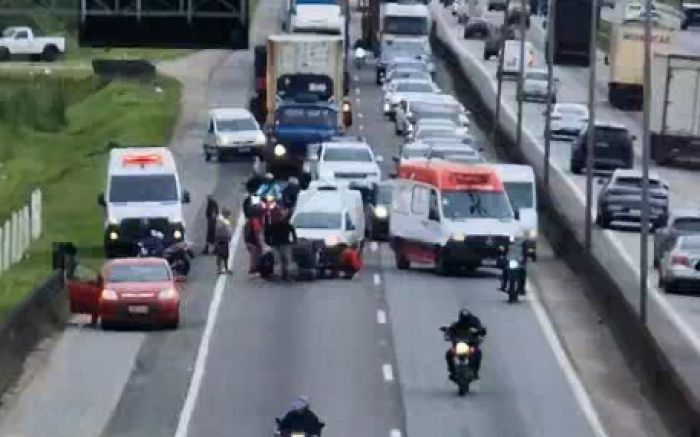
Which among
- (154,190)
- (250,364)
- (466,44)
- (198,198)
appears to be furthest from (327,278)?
(466,44)

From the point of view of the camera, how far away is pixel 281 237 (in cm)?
5181

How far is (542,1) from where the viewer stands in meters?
154

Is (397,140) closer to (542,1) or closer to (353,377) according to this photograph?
(353,377)

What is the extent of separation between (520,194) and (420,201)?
211 inches

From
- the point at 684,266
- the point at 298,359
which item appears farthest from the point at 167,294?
the point at 684,266

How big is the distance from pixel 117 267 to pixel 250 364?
531 centimetres

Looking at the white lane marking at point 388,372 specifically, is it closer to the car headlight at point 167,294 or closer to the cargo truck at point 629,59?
the car headlight at point 167,294

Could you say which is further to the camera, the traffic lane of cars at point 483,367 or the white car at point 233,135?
the white car at point 233,135

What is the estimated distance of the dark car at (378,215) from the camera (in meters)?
59.4

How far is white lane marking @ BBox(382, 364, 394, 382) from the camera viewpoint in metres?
39.5

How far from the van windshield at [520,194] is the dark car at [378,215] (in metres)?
2.69

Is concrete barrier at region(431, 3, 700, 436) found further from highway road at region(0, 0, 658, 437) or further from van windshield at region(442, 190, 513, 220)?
van windshield at region(442, 190, 513, 220)

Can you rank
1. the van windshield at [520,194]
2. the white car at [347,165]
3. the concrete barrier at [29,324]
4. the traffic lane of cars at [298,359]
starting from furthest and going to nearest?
the white car at [347,165], the van windshield at [520,194], the concrete barrier at [29,324], the traffic lane of cars at [298,359]

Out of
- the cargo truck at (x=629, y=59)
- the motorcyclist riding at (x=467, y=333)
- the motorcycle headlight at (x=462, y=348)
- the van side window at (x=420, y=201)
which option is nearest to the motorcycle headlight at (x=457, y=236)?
the van side window at (x=420, y=201)
